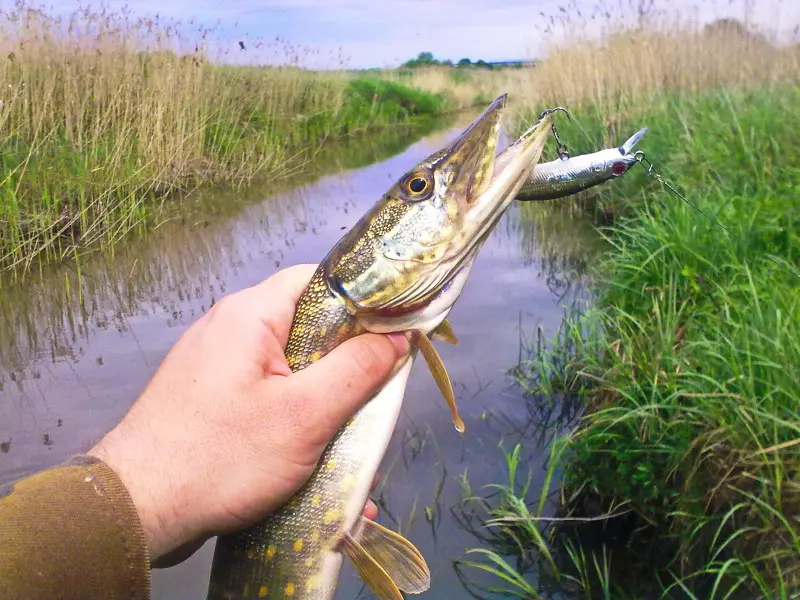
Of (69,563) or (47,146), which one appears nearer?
(69,563)

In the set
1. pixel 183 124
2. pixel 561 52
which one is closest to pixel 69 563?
pixel 183 124

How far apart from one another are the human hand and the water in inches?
70.5

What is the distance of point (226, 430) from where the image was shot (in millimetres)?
1506

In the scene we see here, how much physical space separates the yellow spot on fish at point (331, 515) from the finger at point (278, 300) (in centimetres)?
39

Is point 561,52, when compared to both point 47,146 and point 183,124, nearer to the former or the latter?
point 183,124

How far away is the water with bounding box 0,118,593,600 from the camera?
3.66 metres

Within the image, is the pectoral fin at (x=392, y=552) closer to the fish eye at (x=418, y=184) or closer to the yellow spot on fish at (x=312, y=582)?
the yellow spot on fish at (x=312, y=582)

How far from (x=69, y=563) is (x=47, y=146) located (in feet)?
24.3

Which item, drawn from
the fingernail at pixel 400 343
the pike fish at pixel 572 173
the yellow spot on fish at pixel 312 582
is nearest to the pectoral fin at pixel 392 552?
the yellow spot on fish at pixel 312 582

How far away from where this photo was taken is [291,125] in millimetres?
15266

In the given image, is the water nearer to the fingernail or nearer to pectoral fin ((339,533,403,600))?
pectoral fin ((339,533,403,600))

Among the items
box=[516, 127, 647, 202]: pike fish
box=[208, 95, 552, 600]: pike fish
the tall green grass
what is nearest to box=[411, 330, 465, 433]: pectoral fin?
box=[208, 95, 552, 600]: pike fish

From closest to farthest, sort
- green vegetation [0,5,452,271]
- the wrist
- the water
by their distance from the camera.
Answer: the wrist < the water < green vegetation [0,5,452,271]

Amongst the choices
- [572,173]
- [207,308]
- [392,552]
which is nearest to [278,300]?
[392,552]
